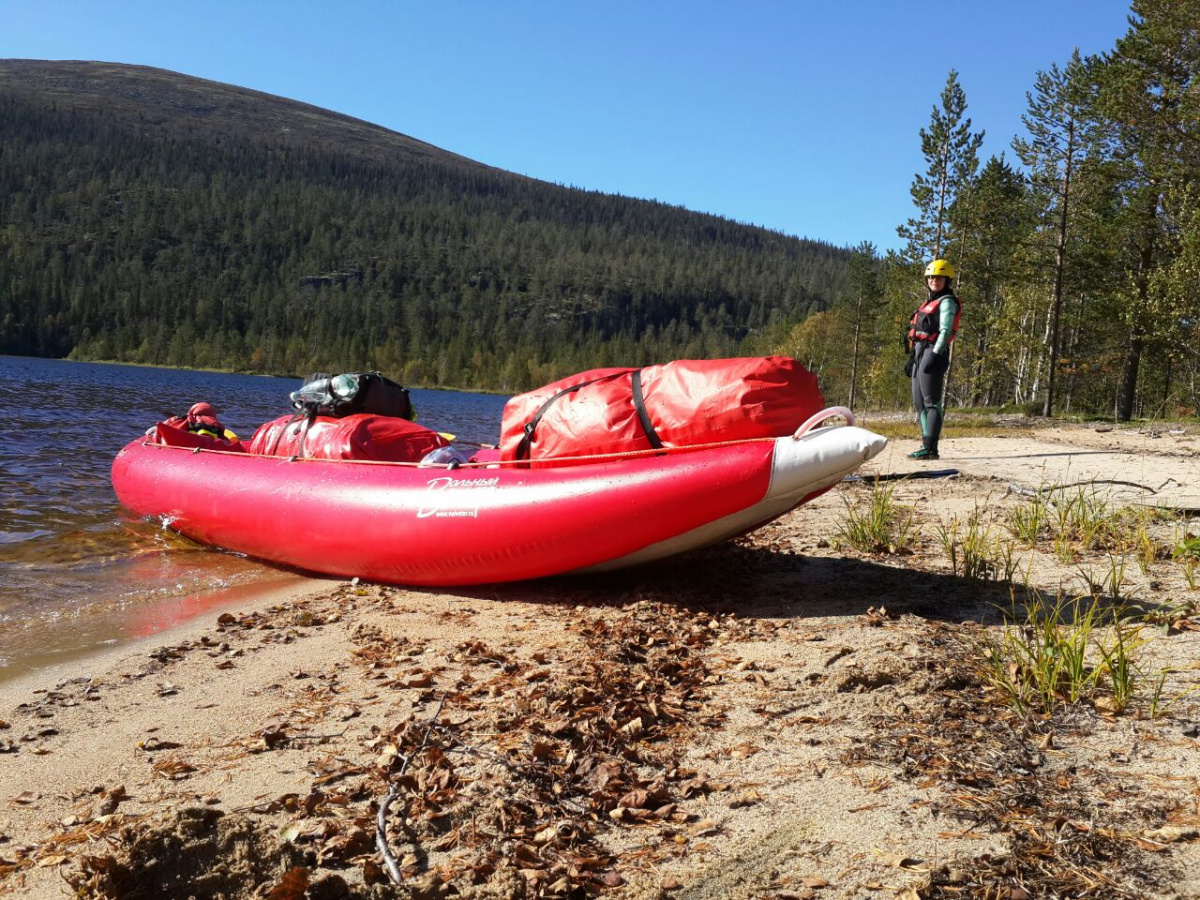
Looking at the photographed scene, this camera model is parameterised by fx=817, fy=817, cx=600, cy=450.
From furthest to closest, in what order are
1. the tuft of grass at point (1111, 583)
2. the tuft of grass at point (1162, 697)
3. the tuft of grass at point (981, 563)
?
the tuft of grass at point (981, 563)
the tuft of grass at point (1111, 583)
the tuft of grass at point (1162, 697)

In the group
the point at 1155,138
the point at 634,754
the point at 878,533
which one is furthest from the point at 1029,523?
the point at 1155,138

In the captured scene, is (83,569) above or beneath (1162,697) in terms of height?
beneath

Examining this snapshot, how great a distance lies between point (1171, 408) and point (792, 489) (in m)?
45.3

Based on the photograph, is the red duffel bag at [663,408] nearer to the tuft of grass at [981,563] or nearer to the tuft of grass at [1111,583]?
the tuft of grass at [981,563]

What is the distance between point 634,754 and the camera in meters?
2.77

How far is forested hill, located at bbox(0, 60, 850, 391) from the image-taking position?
10412 centimetres

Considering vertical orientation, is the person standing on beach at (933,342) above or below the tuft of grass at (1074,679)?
above

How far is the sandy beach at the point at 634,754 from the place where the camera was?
2090mm

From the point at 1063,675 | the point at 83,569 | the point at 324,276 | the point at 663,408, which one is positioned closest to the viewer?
the point at 1063,675

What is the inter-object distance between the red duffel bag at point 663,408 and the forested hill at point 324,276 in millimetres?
70723

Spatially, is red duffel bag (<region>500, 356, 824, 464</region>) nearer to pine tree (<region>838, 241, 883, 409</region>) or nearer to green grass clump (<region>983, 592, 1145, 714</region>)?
green grass clump (<region>983, 592, 1145, 714</region>)

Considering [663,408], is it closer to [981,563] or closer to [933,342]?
[981,563]

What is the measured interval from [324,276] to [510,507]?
514 ft

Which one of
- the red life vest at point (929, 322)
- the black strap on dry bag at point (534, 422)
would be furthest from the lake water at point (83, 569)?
the red life vest at point (929, 322)
